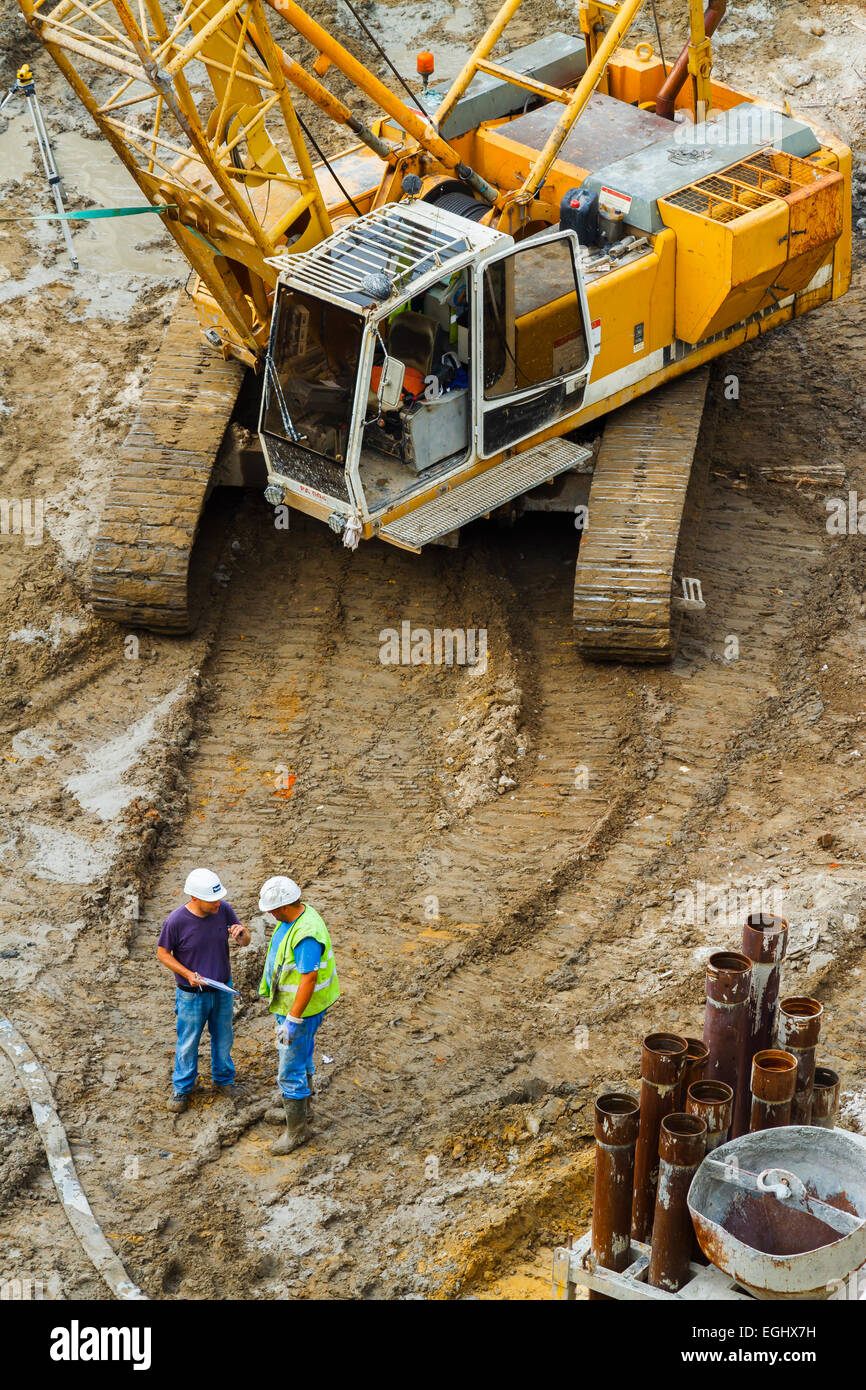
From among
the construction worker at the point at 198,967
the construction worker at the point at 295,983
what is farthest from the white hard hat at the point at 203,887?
the construction worker at the point at 295,983

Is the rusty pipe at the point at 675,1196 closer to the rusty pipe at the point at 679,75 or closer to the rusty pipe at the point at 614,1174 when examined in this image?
the rusty pipe at the point at 614,1174

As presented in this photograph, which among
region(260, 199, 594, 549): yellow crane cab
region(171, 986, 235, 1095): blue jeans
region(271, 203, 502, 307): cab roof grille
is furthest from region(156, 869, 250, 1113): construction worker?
region(271, 203, 502, 307): cab roof grille

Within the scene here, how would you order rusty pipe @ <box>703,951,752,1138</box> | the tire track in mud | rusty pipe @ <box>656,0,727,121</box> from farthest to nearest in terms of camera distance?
rusty pipe @ <box>656,0,727,121</box>, the tire track in mud, rusty pipe @ <box>703,951,752,1138</box>

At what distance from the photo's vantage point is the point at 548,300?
1121 cm

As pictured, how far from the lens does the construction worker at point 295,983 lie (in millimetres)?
7543

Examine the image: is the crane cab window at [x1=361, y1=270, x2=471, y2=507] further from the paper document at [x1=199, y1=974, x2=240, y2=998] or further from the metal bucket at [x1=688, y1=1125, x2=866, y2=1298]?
the metal bucket at [x1=688, y1=1125, x2=866, y2=1298]

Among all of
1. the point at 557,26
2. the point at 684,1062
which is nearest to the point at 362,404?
the point at 684,1062

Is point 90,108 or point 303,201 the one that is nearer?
point 90,108

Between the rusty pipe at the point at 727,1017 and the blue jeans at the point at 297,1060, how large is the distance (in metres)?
2.15

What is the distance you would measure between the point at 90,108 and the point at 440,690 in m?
4.24

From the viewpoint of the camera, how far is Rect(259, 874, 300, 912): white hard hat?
7.49 meters

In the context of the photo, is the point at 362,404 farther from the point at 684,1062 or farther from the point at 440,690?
the point at 684,1062

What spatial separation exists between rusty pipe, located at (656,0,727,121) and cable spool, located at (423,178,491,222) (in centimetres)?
217

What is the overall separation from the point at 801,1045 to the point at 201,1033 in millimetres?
3234
